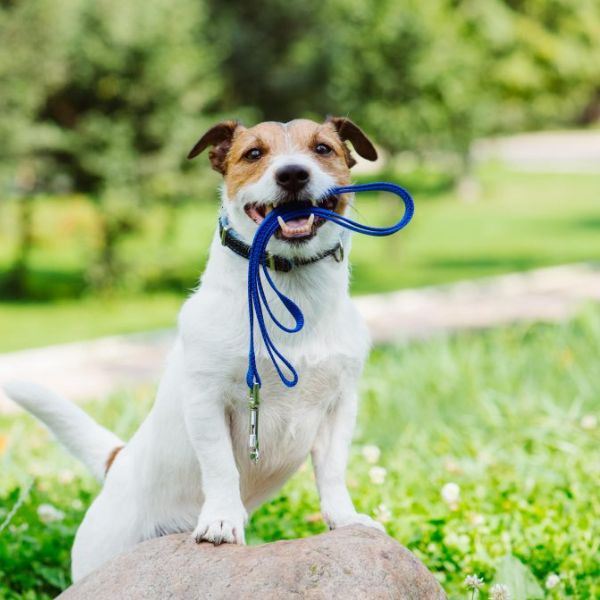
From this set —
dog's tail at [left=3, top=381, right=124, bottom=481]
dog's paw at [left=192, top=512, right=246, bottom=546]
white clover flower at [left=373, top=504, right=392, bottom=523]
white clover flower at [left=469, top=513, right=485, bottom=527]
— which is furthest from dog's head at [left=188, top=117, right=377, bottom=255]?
white clover flower at [left=469, top=513, right=485, bottom=527]

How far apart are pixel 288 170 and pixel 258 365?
0.59m

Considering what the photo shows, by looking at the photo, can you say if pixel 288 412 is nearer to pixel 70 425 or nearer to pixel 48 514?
pixel 70 425

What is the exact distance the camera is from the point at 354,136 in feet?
11.0

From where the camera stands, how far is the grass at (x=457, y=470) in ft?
13.1

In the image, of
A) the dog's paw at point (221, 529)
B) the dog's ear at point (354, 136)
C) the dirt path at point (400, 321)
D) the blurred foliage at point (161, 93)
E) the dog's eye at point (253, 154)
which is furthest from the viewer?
the blurred foliage at point (161, 93)

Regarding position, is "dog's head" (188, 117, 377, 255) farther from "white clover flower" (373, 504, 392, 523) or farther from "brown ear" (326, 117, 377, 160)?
"white clover flower" (373, 504, 392, 523)

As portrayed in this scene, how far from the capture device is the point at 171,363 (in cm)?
329

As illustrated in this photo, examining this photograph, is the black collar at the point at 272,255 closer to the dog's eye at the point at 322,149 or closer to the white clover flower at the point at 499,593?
the dog's eye at the point at 322,149

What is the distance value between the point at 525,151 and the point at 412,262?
110ft

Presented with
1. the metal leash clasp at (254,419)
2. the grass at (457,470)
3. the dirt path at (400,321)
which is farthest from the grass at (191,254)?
the metal leash clasp at (254,419)

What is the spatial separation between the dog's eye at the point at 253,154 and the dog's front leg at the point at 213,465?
2.32 feet

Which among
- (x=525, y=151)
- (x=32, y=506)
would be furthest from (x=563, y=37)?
(x=32, y=506)

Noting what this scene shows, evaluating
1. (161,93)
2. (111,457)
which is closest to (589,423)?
(111,457)

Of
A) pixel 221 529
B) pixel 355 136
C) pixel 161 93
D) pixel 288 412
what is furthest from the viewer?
pixel 161 93
